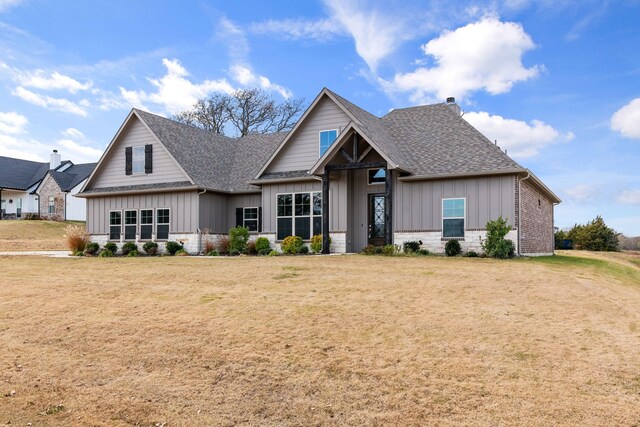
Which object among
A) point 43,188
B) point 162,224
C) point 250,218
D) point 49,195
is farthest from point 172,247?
point 43,188

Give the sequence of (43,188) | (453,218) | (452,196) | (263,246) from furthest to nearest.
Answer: (43,188) → (263,246) → (452,196) → (453,218)

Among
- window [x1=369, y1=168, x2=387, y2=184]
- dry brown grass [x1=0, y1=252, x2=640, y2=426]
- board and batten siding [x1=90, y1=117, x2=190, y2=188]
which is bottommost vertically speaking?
dry brown grass [x1=0, y1=252, x2=640, y2=426]

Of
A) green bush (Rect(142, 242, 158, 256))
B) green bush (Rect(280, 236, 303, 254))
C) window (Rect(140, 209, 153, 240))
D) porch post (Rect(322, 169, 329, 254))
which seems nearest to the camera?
porch post (Rect(322, 169, 329, 254))

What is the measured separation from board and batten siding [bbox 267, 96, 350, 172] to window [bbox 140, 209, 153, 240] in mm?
6847

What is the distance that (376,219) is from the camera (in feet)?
71.0

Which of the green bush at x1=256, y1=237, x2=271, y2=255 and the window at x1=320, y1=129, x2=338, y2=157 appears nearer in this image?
the window at x1=320, y1=129, x2=338, y2=157

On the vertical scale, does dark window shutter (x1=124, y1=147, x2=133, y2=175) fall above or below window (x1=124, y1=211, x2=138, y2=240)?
above

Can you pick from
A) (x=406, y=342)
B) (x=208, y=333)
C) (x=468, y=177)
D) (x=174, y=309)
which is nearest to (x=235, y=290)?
(x=174, y=309)

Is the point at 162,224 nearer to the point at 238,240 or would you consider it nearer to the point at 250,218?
the point at 250,218

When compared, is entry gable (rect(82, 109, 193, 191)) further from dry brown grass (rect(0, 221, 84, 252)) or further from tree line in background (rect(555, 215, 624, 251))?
tree line in background (rect(555, 215, 624, 251))

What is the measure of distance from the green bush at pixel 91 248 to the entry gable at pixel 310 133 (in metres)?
8.76

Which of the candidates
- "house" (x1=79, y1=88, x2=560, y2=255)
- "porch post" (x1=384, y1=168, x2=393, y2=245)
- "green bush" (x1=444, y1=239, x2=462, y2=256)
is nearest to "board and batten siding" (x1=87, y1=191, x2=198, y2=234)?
"house" (x1=79, y1=88, x2=560, y2=255)

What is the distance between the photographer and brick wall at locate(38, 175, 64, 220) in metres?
47.4

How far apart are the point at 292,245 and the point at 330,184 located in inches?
117
